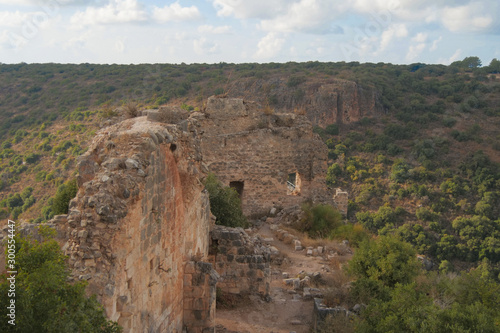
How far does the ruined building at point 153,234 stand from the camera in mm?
4012

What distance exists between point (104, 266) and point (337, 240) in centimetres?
957

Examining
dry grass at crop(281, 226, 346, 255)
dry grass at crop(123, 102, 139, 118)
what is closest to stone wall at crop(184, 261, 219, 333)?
dry grass at crop(123, 102, 139, 118)

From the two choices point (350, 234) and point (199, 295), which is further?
point (350, 234)

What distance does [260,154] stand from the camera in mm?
14297

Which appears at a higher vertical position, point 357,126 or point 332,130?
point 357,126

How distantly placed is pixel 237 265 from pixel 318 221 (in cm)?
609

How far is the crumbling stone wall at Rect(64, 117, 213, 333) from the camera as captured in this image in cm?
399

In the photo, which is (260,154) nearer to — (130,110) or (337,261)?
(337,261)

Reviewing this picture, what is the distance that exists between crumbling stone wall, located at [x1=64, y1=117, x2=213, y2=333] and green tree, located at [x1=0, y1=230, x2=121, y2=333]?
1.76 feet

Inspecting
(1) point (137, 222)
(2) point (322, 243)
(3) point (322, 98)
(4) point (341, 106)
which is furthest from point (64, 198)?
(4) point (341, 106)

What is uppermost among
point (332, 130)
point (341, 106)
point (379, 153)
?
point (341, 106)

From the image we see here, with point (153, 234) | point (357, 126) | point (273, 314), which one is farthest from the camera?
point (357, 126)

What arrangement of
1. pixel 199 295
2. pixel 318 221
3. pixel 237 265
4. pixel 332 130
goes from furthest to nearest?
1. pixel 332 130
2. pixel 318 221
3. pixel 237 265
4. pixel 199 295

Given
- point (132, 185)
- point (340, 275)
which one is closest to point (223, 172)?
point (340, 275)
